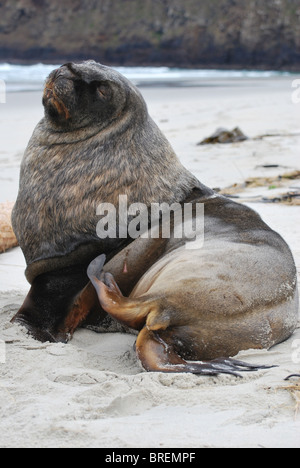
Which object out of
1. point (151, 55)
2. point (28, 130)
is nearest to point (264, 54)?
point (151, 55)

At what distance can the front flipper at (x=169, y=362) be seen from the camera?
272 centimetres

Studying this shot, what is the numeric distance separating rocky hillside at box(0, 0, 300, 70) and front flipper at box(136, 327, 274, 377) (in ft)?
153

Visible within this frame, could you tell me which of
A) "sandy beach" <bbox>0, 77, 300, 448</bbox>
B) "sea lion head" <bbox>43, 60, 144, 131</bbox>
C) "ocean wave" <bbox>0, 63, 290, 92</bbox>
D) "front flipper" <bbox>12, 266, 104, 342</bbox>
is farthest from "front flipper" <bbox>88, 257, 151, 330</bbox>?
"ocean wave" <bbox>0, 63, 290, 92</bbox>

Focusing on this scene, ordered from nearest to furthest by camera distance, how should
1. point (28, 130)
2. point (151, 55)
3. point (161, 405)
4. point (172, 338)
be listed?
1. point (161, 405)
2. point (172, 338)
3. point (28, 130)
4. point (151, 55)

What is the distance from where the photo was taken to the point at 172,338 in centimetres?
289

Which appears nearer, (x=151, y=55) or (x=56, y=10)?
(x=151, y=55)

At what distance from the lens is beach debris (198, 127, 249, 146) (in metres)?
10.2

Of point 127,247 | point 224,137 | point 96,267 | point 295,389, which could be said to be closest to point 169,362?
point 295,389

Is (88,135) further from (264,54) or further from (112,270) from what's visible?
(264,54)

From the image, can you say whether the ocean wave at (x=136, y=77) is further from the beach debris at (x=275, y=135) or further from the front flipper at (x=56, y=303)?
the front flipper at (x=56, y=303)

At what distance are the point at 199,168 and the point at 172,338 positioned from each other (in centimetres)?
549

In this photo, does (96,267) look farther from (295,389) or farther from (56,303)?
(295,389)

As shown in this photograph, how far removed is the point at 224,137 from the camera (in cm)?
1029

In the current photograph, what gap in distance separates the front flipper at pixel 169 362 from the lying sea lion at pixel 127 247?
0.07 m
